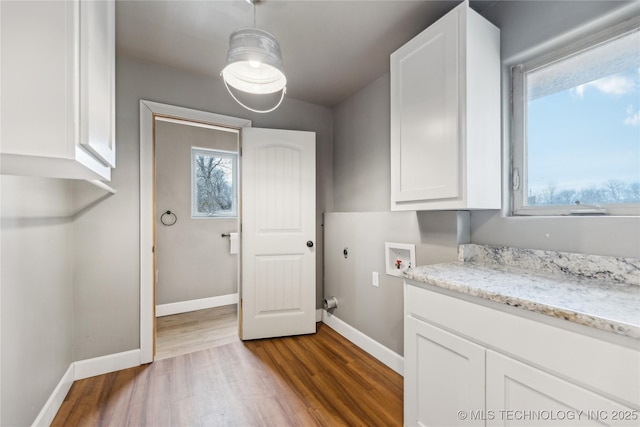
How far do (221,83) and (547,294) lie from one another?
279 cm

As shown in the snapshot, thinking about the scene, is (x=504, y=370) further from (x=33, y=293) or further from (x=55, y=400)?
(x=55, y=400)

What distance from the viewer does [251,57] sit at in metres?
1.25

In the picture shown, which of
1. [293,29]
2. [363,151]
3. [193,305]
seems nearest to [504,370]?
[363,151]

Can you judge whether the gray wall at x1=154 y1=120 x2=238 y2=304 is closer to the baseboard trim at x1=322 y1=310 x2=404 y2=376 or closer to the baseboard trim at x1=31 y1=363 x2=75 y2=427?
the baseboard trim at x1=31 y1=363 x2=75 y2=427

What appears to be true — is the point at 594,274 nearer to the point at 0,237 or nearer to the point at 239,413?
the point at 239,413

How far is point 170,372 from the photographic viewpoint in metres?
2.07

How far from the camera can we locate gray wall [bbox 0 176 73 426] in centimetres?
123

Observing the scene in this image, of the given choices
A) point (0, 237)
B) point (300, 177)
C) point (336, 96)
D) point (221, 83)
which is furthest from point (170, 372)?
point (336, 96)

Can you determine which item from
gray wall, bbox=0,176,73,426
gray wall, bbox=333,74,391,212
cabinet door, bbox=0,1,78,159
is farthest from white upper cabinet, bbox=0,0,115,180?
gray wall, bbox=333,74,391,212

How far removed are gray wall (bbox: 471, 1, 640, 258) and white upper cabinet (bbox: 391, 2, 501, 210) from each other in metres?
0.10

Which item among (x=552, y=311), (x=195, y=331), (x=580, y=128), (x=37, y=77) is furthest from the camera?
(x=195, y=331)

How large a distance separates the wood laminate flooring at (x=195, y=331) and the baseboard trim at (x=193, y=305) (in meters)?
0.06

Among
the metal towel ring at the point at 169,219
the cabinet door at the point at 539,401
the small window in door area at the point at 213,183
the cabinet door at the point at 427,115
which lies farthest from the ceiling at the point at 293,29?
the cabinet door at the point at 539,401

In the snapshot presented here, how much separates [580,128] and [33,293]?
295 cm
